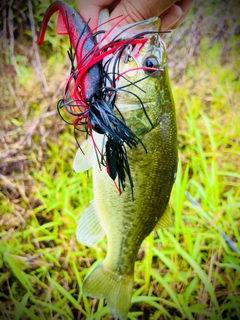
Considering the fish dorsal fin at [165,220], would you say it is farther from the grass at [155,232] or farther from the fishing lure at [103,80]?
the grass at [155,232]

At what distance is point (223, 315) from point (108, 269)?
1.40 feet

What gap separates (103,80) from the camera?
57 centimetres

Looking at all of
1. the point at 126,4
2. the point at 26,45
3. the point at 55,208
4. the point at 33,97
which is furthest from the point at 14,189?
the point at 126,4

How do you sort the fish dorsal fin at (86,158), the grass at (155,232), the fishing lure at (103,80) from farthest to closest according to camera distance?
the grass at (155,232), the fish dorsal fin at (86,158), the fishing lure at (103,80)

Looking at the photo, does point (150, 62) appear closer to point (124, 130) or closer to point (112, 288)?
point (124, 130)

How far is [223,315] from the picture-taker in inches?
39.0

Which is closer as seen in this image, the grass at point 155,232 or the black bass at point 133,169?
the black bass at point 133,169

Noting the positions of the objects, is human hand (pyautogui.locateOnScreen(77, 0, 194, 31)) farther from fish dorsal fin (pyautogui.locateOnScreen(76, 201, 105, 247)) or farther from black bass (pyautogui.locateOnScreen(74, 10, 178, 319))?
fish dorsal fin (pyautogui.locateOnScreen(76, 201, 105, 247))

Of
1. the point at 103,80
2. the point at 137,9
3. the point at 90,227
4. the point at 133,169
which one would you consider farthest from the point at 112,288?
the point at 137,9

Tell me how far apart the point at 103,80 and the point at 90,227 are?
0.34 metres

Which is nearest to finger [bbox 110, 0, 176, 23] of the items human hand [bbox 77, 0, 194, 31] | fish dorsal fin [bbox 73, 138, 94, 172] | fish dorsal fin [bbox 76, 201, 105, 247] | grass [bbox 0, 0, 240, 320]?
human hand [bbox 77, 0, 194, 31]

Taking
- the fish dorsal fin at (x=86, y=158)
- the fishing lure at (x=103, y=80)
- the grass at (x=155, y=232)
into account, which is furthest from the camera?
the grass at (x=155, y=232)

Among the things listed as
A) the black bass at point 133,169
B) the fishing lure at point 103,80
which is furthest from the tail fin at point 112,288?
the fishing lure at point 103,80

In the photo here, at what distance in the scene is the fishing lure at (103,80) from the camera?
0.56 m
